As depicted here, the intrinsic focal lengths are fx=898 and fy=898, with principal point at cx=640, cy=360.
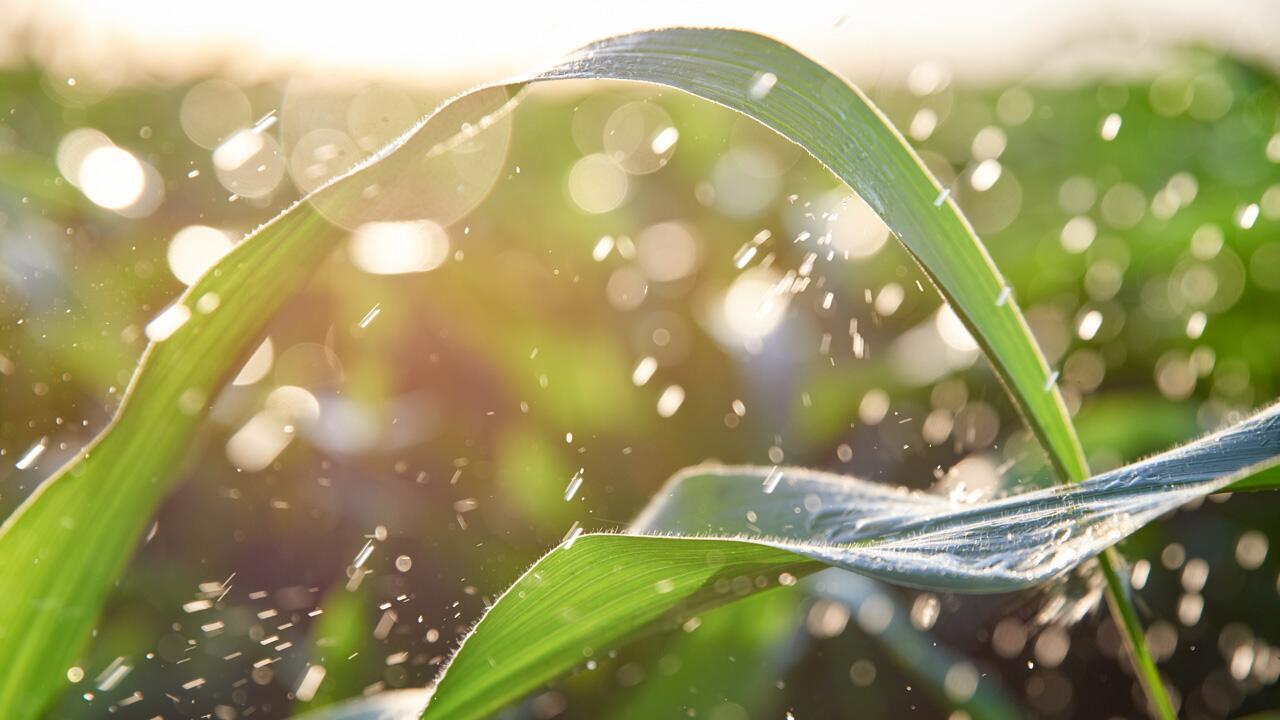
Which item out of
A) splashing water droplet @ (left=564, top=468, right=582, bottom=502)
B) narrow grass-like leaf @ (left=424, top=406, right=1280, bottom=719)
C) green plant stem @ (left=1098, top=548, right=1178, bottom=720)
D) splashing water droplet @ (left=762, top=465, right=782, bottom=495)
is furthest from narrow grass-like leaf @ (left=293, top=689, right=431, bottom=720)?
splashing water droplet @ (left=564, top=468, right=582, bottom=502)

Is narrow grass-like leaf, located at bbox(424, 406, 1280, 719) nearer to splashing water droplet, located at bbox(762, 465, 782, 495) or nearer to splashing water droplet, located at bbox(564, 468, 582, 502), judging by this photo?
splashing water droplet, located at bbox(762, 465, 782, 495)

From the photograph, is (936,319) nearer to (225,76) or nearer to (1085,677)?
(1085,677)

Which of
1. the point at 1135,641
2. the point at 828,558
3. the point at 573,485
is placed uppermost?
the point at 828,558

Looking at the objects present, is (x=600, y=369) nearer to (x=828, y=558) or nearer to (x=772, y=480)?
(x=772, y=480)

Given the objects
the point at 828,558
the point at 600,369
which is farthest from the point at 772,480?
the point at 600,369

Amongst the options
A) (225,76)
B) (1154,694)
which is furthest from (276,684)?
(225,76)

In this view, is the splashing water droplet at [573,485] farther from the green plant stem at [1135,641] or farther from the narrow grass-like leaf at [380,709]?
the green plant stem at [1135,641]

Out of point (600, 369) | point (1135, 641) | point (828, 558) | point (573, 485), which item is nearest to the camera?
point (828, 558)
